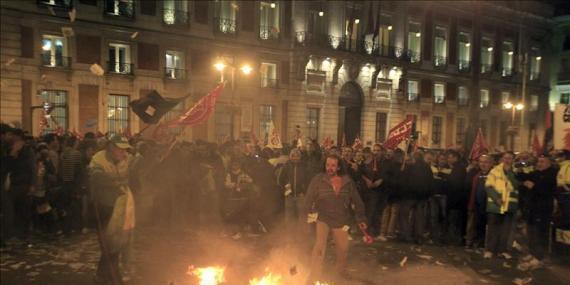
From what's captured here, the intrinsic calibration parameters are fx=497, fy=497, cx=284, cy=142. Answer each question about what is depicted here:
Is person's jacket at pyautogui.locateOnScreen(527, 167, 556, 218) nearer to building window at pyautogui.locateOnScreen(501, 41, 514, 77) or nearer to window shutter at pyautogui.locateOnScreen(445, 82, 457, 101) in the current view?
window shutter at pyautogui.locateOnScreen(445, 82, 457, 101)

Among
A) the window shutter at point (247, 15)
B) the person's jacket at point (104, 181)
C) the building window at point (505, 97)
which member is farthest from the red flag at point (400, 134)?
the building window at point (505, 97)

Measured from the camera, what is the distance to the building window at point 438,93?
40156mm

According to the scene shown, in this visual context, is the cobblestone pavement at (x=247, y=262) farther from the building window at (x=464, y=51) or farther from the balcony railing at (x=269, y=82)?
the building window at (x=464, y=51)

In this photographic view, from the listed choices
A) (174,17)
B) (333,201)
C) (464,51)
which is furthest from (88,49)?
(464,51)

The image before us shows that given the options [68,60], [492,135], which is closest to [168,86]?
[68,60]

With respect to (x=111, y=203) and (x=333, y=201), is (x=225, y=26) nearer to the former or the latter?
(x=333, y=201)

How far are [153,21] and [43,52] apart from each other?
18.7 feet

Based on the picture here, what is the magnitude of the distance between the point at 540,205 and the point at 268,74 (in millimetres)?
24029

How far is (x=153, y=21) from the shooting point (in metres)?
26.4

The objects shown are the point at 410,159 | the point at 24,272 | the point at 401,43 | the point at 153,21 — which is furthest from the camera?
the point at 401,43

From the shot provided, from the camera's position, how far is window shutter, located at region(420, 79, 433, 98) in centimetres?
3928

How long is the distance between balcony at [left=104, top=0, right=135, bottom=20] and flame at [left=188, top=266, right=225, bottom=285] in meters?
21.0

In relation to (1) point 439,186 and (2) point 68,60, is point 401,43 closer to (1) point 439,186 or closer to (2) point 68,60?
(2) point 68,60

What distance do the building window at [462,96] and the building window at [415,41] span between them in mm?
5718
